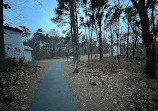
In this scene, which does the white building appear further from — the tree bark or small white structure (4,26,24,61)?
the tree bark

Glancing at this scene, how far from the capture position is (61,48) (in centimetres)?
4700

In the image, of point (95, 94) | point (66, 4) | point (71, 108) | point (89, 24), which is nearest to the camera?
point (71, 108)

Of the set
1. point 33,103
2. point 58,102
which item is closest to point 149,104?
point 58,102

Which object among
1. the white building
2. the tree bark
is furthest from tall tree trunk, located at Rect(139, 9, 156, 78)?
the white building

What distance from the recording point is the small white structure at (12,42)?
38.4ft

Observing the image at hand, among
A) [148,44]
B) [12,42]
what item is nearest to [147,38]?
[148,44]

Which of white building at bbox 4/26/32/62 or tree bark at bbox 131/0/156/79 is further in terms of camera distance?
white building at bbox 4/26/32/62

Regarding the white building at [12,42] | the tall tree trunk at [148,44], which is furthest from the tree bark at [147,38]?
the white building at [12,42]

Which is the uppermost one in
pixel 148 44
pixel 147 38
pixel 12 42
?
pixel 12 42

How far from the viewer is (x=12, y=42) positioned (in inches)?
498

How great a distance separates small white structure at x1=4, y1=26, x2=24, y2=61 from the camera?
11700mm

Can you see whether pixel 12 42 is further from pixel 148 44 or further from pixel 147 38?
pixel 148 44

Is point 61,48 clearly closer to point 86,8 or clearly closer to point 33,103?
point 86,8

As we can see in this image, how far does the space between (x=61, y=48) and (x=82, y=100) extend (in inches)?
1799
